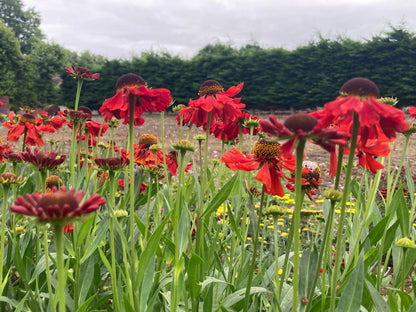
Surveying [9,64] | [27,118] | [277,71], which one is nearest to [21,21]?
[9,64]

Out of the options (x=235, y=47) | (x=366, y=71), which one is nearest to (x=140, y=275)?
(x=366, y=71)

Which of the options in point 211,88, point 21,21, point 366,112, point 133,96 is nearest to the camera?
point 366,112

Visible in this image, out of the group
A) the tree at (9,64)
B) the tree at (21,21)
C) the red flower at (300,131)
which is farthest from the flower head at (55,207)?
the tree at (21,21)

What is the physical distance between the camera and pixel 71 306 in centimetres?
110

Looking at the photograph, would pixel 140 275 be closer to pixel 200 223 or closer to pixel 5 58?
pixel 200 223

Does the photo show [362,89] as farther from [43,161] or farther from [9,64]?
[9,64]

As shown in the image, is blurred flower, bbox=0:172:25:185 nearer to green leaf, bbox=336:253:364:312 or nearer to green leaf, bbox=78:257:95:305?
green leaf, bbox=78:257:95:305

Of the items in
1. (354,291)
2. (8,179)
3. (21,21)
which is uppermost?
(21,21)

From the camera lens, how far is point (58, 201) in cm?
54

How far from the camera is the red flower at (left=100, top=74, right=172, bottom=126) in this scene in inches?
34.6

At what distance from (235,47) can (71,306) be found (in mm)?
13872

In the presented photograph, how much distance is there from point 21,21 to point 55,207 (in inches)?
1142

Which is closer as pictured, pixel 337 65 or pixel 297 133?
pixel 297 133

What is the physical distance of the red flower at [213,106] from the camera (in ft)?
3.73
